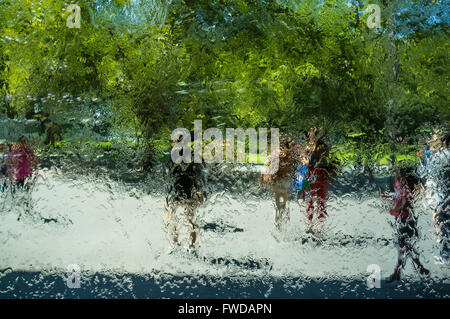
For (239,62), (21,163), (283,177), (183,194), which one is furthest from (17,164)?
(283,177)

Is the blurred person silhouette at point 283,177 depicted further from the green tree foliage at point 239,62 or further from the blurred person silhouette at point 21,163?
the blurred person silhouette at point 21,163

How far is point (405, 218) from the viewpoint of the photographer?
4809 mm

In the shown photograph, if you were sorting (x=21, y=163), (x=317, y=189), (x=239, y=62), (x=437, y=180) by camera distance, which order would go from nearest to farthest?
(x=437, y=180), (x=317, y=189), (x=21, y=163), (x=239, y=62)

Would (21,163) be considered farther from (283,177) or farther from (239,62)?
(283,177)

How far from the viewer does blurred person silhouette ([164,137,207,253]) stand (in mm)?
5012

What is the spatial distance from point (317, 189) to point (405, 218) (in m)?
0.93

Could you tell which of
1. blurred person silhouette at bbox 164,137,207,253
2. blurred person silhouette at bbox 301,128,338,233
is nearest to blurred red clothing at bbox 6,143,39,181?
blurred person silhouette at bbox 164,137,207,253

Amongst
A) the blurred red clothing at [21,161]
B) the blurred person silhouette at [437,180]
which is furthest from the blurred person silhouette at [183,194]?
the blurred person silhouette at [437,180]

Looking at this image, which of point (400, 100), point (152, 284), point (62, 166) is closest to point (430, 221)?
point (400, 100)
